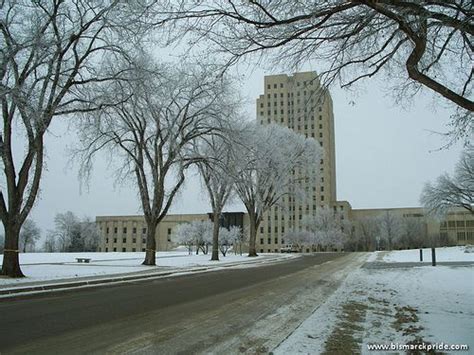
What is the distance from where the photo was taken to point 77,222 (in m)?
123

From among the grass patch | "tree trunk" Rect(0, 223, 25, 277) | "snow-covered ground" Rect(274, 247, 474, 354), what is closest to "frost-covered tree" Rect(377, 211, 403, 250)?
"snow-covered ground" Rect(274, 247, 474, 354)

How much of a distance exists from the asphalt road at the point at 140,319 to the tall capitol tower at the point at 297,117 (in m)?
5.32

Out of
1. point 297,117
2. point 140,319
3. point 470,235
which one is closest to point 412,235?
point 470,235

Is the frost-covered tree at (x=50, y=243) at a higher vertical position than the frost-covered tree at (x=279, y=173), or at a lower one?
lower

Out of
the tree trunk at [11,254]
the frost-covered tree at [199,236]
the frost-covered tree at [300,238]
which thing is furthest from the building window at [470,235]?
the tree trunk at [11,254]

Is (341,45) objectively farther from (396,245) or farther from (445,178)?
(396,245)

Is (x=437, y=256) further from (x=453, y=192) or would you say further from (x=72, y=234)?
(x=72, y=234)

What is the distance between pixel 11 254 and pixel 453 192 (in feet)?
188

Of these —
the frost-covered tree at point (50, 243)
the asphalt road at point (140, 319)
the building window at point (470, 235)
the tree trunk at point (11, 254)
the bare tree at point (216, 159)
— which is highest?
the bare tree at point (216, 159)

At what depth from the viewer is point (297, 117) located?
14.4 meters

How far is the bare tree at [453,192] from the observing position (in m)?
58.0

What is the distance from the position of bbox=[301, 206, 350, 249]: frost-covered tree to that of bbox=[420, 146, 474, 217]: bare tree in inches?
1557

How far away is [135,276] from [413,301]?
1191 centimetres

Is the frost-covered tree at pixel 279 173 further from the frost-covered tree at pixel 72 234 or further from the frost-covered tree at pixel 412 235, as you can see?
the frost-covered tree at pixel 72 234
